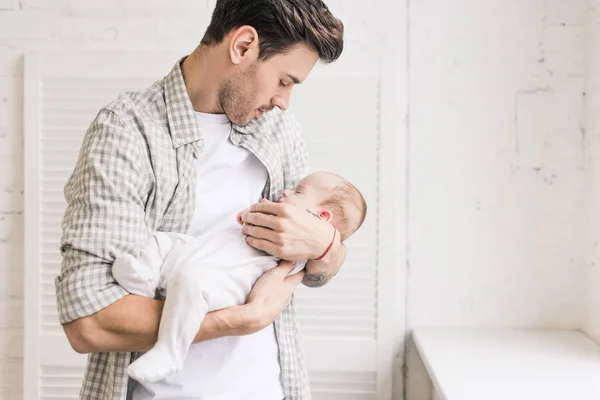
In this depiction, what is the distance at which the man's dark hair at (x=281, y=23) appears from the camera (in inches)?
46.9

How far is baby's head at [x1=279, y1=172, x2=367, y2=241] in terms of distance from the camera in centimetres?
135

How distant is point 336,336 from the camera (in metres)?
2.18

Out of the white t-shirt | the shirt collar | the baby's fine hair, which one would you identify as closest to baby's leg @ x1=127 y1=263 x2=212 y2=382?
the white t-shirt

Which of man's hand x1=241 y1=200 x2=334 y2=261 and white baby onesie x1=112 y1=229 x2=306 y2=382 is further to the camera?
man's hand x1=241 y1=200 x2=334 y2=261

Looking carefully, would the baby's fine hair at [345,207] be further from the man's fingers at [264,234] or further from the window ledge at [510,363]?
the window ledge at [510,363]

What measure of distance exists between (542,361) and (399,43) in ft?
3.53

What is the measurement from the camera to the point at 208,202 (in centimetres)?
126

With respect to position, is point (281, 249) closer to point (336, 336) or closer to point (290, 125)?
point (290, 125)

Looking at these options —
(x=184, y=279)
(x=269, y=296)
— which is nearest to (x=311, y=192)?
(x=269, y=296)

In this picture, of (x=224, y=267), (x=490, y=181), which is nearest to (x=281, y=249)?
(x=224, y=267)

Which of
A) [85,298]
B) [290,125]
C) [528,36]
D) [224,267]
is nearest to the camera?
[85,298]

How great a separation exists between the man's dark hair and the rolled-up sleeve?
29 centimetres

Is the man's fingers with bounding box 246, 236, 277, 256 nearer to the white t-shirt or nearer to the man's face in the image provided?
the white t-shirt

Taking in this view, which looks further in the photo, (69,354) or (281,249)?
(69,354)
